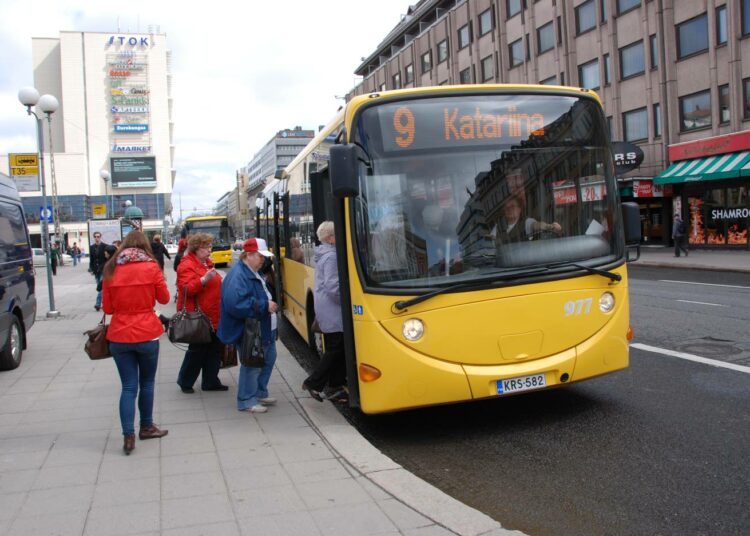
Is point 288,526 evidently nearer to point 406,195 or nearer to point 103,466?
point 103,466

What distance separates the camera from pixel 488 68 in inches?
1781

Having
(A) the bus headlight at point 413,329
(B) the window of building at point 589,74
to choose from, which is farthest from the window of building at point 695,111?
(A) the bus headlight at point 413,329

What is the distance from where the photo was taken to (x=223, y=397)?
22.7 feet

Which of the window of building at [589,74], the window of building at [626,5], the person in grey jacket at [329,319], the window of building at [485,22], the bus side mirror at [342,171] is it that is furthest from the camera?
the window of building at [485,22]

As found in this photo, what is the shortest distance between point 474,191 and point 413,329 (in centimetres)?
122

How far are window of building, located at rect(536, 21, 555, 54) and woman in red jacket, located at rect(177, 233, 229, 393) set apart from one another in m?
35.7

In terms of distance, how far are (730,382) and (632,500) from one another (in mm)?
3201

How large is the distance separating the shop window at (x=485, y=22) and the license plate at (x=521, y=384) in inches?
1676

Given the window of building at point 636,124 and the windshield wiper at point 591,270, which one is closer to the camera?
the windshield wiper at point 591,270

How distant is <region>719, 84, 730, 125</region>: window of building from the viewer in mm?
28219

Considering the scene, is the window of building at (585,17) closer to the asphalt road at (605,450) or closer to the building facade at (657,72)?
the building facade at (657,72)

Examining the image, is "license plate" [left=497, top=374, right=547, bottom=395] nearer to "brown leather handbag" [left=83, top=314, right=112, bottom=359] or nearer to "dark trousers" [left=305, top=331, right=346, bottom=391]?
"dark trousers" [left=305, top=331, right=346, bottom=391]

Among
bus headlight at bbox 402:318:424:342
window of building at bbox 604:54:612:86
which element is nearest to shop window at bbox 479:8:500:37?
window of building at bbox 604:54:612:86

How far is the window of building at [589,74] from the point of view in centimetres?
3562
